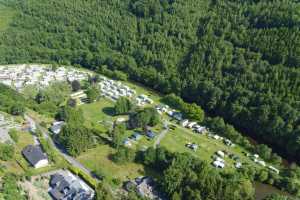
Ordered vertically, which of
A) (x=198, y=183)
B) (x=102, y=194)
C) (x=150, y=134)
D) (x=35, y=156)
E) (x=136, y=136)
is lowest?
(x=136, y=136)

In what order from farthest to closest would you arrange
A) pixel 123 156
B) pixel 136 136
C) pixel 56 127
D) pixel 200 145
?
pixel 56 127
pixel 136 136
pixel 200 145
pixel 123 156

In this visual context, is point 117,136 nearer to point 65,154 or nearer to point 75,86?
point 65,154

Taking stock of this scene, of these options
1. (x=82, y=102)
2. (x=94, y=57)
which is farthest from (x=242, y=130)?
(x=94, y=57)

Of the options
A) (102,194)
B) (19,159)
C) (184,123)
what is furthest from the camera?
(184,123)

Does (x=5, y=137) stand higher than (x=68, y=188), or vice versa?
(x=68, y=188)

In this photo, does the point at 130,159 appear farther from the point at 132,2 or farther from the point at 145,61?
the point at 132,2

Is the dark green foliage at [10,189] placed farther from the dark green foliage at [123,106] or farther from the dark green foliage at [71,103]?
the dark green foliage at [71,103]

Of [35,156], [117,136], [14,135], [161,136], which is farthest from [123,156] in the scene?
[14,135]
